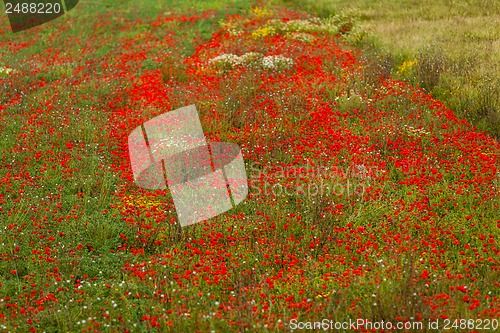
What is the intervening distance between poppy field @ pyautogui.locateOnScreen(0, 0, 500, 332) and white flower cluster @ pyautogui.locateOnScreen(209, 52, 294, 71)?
5 cm

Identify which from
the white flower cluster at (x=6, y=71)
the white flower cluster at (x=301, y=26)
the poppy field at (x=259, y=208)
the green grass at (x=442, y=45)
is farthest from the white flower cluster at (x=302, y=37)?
the white flower cluster at (x=6, y=71)

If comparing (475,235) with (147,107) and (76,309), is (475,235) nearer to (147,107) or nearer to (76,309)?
(76,309)

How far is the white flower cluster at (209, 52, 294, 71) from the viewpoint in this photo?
1269cm

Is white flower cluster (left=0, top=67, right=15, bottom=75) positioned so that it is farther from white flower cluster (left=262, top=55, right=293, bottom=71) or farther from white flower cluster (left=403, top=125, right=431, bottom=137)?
white flower cluster (left=403, top=125, right=431, bottom=137)

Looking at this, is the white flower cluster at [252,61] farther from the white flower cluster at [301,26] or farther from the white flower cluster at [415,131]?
the white flower cluster at [415,131]

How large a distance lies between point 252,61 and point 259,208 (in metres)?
6.86

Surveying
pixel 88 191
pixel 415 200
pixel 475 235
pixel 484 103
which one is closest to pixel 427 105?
pixel 484 103

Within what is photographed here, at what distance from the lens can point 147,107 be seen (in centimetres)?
1091

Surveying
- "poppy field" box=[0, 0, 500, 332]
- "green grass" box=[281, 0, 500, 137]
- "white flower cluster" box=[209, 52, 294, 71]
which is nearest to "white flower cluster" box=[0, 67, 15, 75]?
"poppy field" box=[0, 0, 500, 332]

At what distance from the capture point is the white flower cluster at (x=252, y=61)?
12688 mm

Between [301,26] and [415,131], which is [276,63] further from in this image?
[415,131]

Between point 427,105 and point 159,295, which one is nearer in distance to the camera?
point 159,295

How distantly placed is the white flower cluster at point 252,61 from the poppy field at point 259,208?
0.05m

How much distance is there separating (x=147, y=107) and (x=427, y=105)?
5.69m
